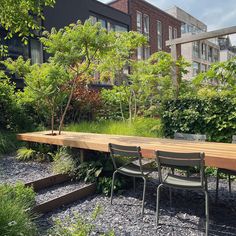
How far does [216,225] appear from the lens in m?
3.35

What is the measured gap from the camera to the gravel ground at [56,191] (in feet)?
13.3

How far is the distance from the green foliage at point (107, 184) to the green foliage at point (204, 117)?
7.72 ft

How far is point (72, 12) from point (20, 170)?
36.5 ft

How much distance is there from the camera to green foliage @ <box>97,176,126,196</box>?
4387mm

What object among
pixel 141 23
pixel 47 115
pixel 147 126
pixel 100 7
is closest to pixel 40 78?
pixel 47 115

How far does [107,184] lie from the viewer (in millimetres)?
4438

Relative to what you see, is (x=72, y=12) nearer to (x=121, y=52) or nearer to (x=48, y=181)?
(x=121, y=52)

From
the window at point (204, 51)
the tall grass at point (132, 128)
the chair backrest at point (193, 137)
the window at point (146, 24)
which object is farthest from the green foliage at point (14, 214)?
the window at point (204, 51)

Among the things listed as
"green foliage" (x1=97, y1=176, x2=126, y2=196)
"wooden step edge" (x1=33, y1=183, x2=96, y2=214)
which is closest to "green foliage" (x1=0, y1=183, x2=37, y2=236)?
"wooden step edge" (x1=33, y1=183, x2=96, y2=214)

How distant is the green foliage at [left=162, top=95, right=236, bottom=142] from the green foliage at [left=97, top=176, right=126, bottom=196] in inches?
92.7

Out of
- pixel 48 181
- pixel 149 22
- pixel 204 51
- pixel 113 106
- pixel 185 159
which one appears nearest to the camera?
pixel 185 159

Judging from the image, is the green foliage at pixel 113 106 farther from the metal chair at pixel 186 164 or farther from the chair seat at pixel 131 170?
the metal chair at pixel 186 164

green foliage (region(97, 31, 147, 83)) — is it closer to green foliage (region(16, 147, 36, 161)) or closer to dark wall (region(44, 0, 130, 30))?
green foliage (region(16, 147, 36, 161))

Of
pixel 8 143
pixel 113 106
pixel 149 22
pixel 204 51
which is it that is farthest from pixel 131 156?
pixel 204 51
